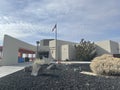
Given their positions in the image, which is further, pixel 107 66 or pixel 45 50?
pixel 45 50

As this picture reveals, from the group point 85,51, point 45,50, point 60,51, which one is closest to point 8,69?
point 85,51

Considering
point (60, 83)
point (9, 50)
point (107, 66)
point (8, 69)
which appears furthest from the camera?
point (9, 50)

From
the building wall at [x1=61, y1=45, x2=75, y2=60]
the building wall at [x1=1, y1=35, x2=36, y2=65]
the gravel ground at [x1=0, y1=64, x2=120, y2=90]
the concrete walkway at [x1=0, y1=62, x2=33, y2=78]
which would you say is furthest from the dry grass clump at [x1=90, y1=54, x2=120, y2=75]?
the building wall at [x1=61, y1=45, x2=75, y2=60]

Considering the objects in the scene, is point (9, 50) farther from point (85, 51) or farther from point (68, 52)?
point (85, 51)

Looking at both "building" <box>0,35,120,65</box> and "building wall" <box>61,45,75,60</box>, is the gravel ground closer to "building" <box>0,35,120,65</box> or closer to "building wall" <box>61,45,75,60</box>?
"building" <box>0,35,120,65</box>

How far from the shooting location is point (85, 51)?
37844mm

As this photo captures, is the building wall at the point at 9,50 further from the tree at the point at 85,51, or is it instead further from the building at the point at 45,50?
the tree at the point at 85,51

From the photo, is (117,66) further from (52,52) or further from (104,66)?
(52,52)

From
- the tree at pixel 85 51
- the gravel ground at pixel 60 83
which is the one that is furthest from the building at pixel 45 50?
the gravel ground at pixel 60 83

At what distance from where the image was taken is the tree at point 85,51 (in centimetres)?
3758

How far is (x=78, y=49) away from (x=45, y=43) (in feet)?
64.5

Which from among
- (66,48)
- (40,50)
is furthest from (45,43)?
(66,48)

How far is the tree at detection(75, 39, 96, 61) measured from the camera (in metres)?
37.6

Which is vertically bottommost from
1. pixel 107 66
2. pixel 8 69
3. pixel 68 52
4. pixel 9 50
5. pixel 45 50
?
pixel 8 69
